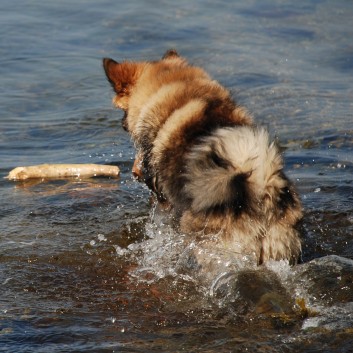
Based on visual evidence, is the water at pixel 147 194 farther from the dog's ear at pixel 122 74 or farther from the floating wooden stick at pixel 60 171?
the dog's ear at pixel 122 74

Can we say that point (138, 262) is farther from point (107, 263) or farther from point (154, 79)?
point (154, 79)

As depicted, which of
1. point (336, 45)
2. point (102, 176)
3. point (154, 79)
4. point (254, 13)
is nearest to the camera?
point (154, 79)

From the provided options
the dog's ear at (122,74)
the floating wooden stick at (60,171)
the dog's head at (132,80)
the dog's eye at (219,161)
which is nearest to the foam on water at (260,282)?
the dog's eye at (219,161)

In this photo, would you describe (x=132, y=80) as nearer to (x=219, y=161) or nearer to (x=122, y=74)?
(x=122, y=74)

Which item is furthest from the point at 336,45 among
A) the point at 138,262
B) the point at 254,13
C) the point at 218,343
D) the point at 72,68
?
the point at 218,343

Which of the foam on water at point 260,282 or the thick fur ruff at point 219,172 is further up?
the thick fur ruff at point 219,172

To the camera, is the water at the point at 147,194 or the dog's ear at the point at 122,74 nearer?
the water at the point at 147,194

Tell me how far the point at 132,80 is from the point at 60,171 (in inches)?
54.8

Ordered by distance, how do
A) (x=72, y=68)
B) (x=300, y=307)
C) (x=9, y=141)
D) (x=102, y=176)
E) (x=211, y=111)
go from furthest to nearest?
(x=72, y=68), (x=9, y=141), (x=102, y=176), (x=211, y=111), (x=300, y=307)

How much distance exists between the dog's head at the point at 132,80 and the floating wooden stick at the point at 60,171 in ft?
3.38

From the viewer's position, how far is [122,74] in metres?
5.77

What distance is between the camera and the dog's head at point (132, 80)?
222 inches

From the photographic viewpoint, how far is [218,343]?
400 cm

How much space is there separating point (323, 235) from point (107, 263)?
4.98 feet
